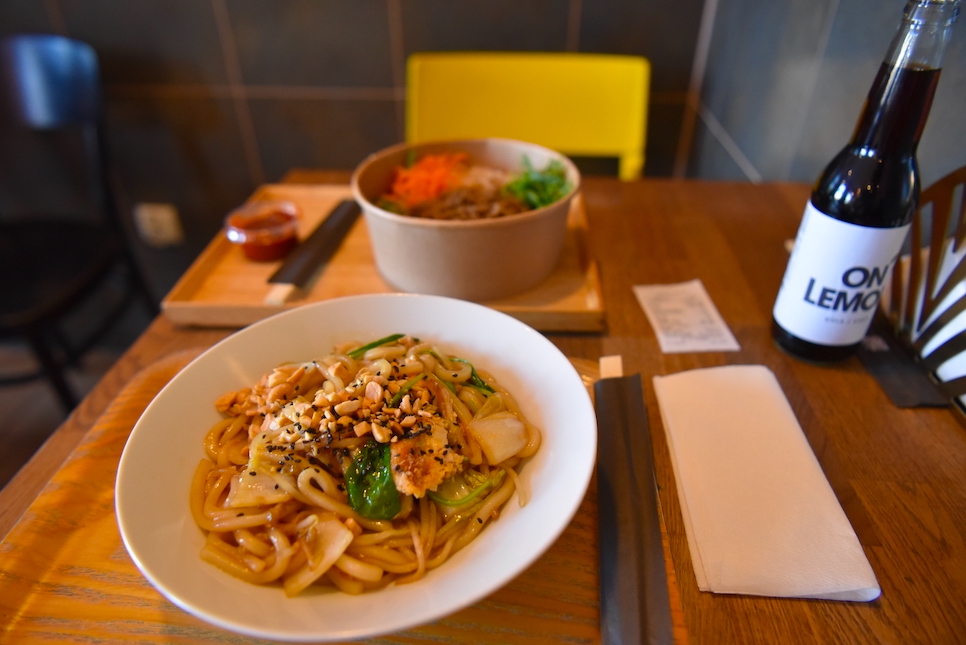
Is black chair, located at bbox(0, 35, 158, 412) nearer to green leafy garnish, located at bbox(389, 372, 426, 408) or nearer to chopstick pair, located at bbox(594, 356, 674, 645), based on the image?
green leafy garnish, located at bbox(389, 372, 426, 408)

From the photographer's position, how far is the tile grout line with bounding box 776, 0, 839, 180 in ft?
4.54

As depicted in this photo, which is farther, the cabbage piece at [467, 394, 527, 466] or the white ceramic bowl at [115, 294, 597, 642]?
the cabbage piece at [467, 394, 527, 466]

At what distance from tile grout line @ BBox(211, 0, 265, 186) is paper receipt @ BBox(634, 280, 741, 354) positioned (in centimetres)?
214

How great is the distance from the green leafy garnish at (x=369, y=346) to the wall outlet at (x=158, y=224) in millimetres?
2435

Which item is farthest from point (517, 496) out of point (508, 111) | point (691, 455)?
point (508, 111)

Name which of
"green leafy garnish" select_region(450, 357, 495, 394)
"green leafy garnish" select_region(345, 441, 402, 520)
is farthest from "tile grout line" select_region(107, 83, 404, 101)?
"green leafy garnish" select_region(345, 441, 402, 520)

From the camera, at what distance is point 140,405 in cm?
87

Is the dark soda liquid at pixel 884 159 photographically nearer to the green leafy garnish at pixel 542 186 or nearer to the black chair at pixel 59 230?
the green leafy garnish at pixel 542 186

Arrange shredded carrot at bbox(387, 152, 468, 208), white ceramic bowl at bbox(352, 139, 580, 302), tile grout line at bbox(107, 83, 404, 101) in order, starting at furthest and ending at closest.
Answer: tile grout line at bbox(107, 83, 404, 101) < shredded carrot at bbox(387, 152, 468, 208) < white ceramic bowl at bbox(352, 139, 580, 302)

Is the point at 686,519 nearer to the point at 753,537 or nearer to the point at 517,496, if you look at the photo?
the point at 753,537

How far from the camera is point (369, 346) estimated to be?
0.81 metres

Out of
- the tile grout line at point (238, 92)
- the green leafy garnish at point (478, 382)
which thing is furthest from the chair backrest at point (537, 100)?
the green leafy garnish at point (478, 382)

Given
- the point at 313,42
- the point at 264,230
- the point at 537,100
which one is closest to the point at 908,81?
the point at 264,230

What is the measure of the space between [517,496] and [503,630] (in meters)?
0.14
